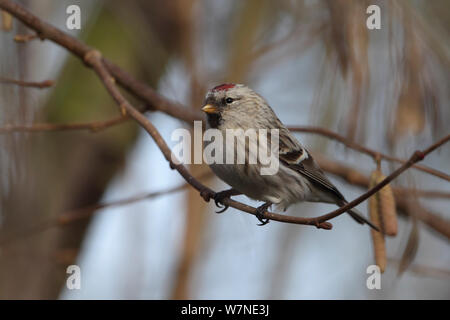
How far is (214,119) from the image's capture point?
8.32ft

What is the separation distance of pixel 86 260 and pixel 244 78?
61.7 inches

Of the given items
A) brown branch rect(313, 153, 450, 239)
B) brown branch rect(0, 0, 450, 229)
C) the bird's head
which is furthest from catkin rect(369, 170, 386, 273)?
brown branch rect(313, 153, 450, 239)

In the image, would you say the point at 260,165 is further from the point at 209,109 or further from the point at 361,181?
the point at 361,181

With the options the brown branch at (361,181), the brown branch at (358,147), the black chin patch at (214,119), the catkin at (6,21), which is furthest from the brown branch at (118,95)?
the brown branch at (361,181)

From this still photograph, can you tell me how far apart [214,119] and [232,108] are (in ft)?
0.35

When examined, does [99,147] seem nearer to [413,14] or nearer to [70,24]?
[70,24]

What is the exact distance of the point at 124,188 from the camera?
3670mm

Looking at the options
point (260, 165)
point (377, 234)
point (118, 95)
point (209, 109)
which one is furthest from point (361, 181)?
point (118, 95)

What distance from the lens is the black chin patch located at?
2.52 metres

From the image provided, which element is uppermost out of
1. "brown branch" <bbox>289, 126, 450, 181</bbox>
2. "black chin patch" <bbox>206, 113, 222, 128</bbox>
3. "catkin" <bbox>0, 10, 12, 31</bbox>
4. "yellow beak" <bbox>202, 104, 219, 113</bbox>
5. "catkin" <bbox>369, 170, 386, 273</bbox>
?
"catkin" <bbox>0, 10, 12, 31</bbox>

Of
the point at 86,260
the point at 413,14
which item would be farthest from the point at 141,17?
the point at 413,14

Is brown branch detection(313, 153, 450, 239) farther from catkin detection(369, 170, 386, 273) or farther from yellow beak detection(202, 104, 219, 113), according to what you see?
catkin detection(369, 170, 386, 273)

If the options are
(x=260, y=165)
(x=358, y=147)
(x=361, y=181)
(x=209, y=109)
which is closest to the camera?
(x=358, y=147)
